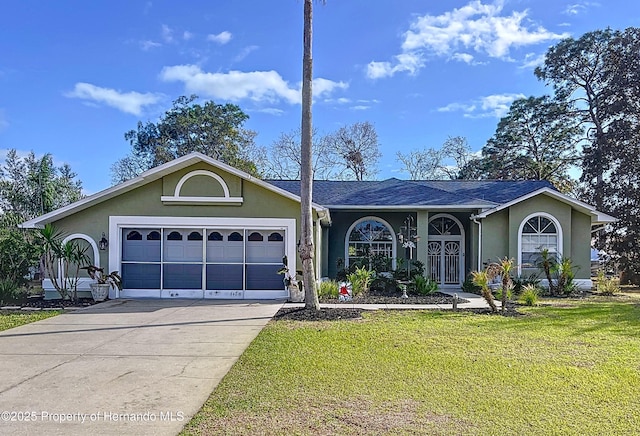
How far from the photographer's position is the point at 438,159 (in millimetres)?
38344

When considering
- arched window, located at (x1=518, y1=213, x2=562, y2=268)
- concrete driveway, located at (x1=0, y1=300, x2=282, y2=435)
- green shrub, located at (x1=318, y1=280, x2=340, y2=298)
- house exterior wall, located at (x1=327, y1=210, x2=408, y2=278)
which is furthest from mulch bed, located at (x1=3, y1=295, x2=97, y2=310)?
arched window, located at (x1=518, y1=213, x2=562, y2=268)

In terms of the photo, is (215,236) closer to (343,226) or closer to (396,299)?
(396,299)

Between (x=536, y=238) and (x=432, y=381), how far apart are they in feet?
39.9

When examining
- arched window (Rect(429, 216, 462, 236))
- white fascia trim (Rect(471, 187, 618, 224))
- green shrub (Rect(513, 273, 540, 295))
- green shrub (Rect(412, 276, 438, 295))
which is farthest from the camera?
arched window (Rect(429, 216, 462, 236))

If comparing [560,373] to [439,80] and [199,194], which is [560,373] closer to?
[199,194]

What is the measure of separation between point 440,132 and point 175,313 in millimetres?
30339

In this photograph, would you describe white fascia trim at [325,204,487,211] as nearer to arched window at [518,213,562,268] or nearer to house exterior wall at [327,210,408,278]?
house exterior wall at [327,210,408,278]

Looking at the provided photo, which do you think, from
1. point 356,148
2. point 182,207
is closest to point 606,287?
point 182,207

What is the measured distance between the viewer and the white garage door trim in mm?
14195

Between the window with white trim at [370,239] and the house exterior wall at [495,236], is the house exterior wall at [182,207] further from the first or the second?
the house exterior wall at [495,236]

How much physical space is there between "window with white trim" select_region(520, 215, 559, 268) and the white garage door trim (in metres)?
7.98

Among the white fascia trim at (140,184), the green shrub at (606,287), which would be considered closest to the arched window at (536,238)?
the green shrub at (606,287)

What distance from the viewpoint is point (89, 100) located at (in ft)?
81.5

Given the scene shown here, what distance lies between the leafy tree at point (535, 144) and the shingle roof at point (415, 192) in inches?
471
